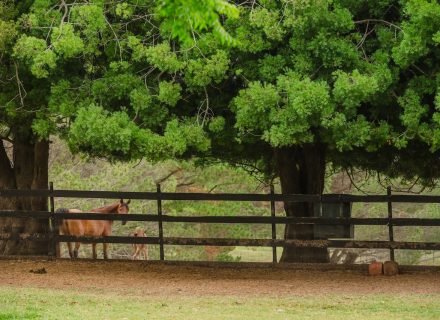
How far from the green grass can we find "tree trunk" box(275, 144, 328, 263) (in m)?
5.11

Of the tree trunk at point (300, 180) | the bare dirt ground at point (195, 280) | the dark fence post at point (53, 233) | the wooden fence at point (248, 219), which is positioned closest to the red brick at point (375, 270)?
the bare dirt ground at point (195, 280)

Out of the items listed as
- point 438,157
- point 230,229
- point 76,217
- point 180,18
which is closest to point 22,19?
point 76,217

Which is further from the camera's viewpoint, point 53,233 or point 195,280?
point 53,233

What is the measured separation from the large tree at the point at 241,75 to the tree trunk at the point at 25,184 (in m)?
3.86

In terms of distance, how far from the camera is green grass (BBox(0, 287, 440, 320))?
A: 13.7 metres

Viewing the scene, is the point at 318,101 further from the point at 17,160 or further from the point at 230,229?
the point at 230,229

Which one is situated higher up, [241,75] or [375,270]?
[241,75]

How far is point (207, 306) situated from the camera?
14836 mm

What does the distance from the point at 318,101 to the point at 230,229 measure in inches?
649

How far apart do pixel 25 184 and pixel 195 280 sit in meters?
6.99

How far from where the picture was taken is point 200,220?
2061cm

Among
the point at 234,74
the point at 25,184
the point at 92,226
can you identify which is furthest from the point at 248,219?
the point at 25,184

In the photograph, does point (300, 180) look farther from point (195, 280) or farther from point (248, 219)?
point (195, 280)

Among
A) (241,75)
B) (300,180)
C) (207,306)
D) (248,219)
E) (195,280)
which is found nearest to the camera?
(207,306)
